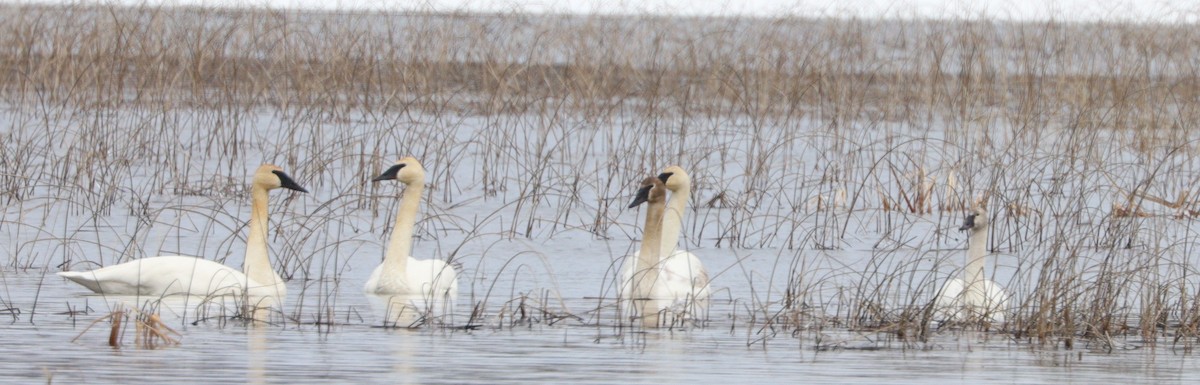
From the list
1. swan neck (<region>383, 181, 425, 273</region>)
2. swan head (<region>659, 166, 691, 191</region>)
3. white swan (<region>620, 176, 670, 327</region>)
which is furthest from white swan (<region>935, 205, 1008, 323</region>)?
swan neck (<region>383, 181, 425, 273</region>)

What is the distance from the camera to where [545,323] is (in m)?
5.94

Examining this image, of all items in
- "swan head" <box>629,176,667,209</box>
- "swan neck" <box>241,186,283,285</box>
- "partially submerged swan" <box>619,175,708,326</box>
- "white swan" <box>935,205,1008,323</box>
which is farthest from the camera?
"swan head" <box>629,176,667,209</box>

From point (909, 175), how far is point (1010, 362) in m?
5.07

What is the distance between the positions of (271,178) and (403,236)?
→ 0.62 metres

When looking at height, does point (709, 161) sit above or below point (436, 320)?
above

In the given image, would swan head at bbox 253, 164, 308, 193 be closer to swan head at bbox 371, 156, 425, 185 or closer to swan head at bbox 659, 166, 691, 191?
swan head at bbox 371, 156, 425, 185

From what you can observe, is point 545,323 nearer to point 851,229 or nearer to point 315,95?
point 851,229

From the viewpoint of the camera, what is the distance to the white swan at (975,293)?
19.3ft

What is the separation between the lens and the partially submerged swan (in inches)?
265

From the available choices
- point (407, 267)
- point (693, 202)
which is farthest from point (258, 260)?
point (693, 202)

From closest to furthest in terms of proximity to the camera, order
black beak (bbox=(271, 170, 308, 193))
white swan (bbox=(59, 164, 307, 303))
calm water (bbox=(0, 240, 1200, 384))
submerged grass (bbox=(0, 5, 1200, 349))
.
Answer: calm water (bbox=(0, 240, 1200, 384))
submerged grass (bbox=(0, 5, 1200, 349))
white swan (bbox=(59, 164, 307, 303))
black beak (bbox=(271, 170, 308, 193))

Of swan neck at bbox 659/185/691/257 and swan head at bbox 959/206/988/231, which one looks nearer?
swan head at bbox 959/206/988/231

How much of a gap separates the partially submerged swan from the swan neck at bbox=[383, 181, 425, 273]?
2.68 ft

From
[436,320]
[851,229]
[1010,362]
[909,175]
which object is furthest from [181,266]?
[909,175]
